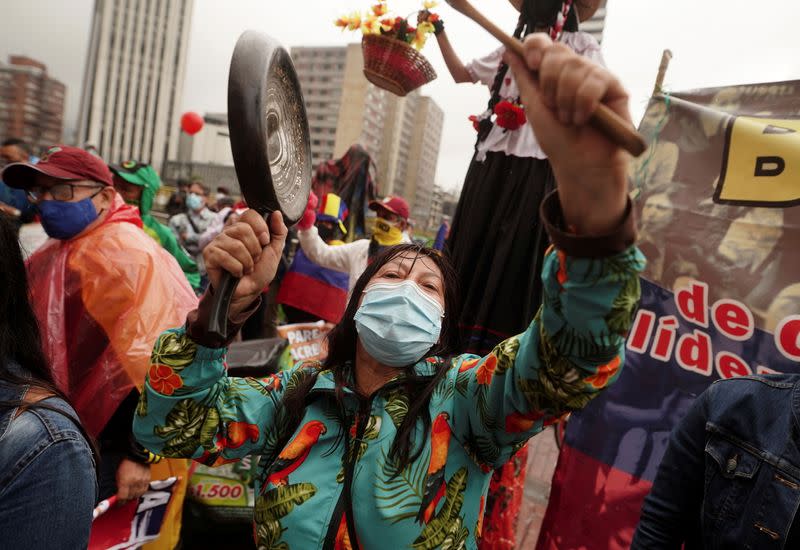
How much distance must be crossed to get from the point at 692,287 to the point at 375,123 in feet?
150

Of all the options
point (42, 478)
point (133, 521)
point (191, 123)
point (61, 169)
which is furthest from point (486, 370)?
point (191, 123)

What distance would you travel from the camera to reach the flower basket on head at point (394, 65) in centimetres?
284

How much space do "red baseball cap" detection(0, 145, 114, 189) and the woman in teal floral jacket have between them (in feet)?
5.29

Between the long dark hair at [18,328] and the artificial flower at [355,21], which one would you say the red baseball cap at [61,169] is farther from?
the artificial flower at [355,21]

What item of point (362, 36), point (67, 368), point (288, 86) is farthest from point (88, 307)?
point (362, 36)

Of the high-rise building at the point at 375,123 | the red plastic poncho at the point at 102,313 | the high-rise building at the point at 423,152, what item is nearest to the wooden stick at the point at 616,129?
the high-rise building at the point at 375,123

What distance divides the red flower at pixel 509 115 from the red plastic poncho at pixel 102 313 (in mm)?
1755

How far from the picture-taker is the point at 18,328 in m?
1.33

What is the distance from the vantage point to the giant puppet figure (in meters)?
2.27

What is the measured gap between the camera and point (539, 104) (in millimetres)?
787

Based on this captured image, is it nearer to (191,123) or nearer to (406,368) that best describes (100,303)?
(406,368)

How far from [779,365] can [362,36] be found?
107 inches

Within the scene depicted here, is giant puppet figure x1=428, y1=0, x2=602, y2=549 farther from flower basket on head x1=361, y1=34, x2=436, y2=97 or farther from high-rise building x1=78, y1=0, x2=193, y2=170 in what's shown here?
high-rise building x1=78, y1=0, x2=193, y2=170

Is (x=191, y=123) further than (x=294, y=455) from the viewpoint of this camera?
Yes
